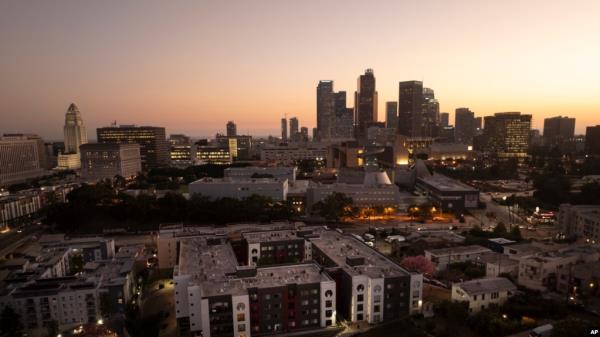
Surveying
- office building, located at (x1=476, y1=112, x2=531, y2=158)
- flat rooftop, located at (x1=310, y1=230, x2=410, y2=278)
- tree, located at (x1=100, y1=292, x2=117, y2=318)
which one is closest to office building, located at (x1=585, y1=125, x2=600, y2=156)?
office building, located at (x1=476, y1=112, x2=531, y2=158)

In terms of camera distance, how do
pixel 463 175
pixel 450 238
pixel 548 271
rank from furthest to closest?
1. pixel 463 175
2. pixel 450 238
3. pixel 548 271

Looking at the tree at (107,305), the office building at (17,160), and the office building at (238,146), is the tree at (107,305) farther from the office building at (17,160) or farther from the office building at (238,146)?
the office building at (238,146)

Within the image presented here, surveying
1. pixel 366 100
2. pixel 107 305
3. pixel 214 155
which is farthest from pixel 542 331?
pixel 366 100

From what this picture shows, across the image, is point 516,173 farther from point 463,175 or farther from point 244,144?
point 244,144

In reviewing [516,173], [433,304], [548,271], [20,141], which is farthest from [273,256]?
[20,141]

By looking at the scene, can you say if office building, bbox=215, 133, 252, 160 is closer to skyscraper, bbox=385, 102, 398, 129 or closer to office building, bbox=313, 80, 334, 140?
office building, bbox=313, 80, 334, 140

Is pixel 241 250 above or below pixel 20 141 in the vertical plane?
below

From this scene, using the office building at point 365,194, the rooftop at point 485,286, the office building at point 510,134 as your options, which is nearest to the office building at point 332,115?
the office building at point 510,134
